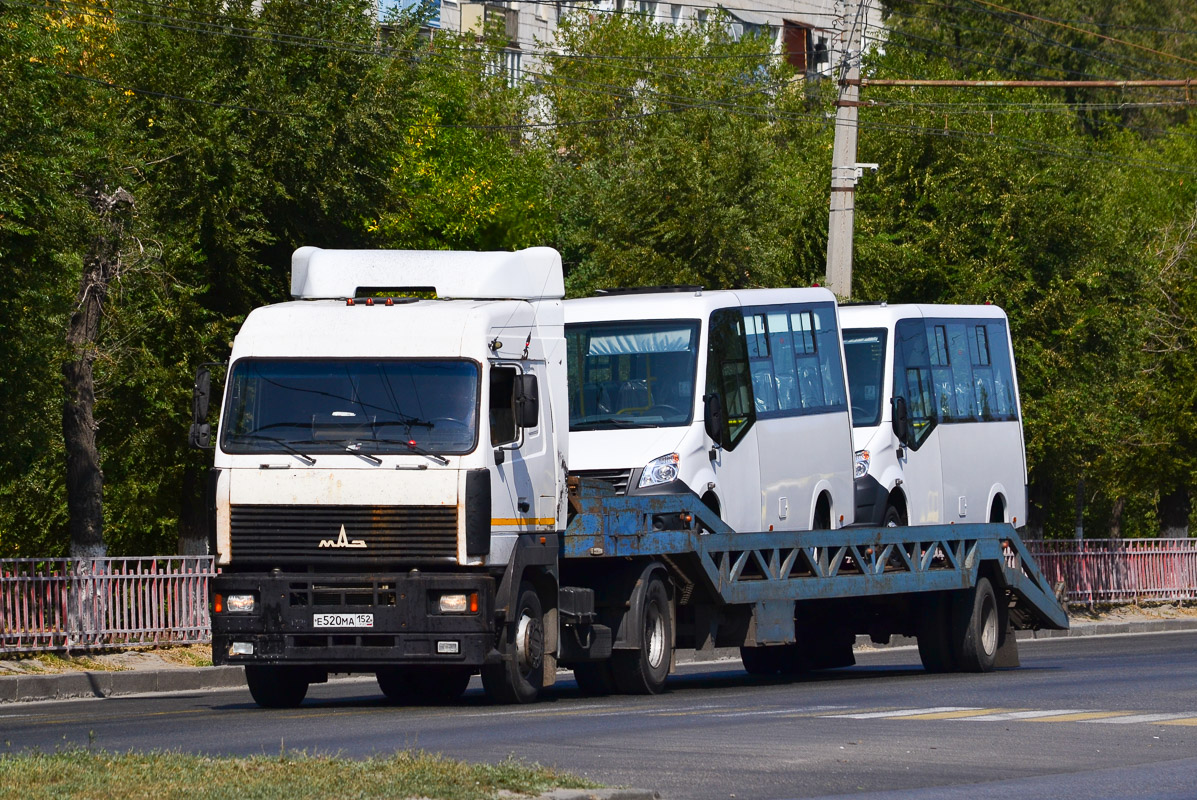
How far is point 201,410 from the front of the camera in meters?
15.1

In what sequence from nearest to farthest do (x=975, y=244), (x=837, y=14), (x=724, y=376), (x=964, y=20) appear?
(x=724, y=376) → (x=837, y=14) → (x=975, y=244) → (x=964, y=20)

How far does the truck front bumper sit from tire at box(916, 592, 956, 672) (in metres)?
7.71

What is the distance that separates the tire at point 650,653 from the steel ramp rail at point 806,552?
0.43 meters

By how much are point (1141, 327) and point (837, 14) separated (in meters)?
13.6

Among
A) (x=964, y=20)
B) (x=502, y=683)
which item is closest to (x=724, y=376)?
(x=502, y=683)

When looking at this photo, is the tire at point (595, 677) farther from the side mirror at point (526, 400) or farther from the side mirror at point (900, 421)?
the side mirror at point (900, 421)

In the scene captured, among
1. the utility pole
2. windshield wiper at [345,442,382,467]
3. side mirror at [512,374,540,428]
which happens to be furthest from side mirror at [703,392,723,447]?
the utility pole

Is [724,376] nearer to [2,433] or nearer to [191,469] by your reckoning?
[2,433]

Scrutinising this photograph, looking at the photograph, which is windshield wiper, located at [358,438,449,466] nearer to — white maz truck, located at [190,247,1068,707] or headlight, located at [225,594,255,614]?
white maz truck, located at [190,247,1068,707]

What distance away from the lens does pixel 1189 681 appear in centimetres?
1866

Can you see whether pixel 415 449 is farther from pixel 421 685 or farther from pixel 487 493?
pixel 421 685

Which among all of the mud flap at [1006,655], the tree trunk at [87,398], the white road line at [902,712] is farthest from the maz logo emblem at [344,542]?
the tree trunk at [87,398]

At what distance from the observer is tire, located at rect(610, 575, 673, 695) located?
16844 mm

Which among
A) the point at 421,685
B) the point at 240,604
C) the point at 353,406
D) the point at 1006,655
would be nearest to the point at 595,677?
the point at 421,685
